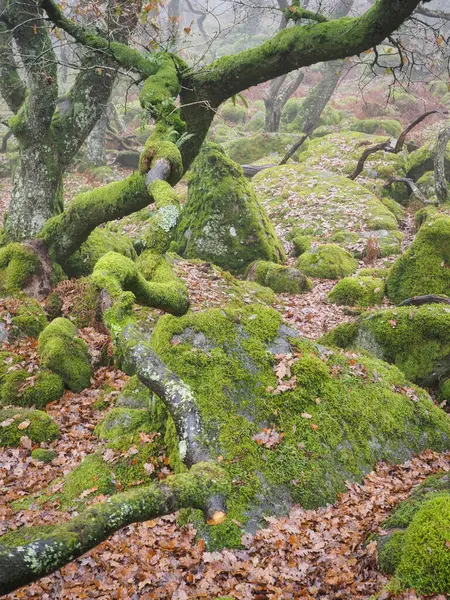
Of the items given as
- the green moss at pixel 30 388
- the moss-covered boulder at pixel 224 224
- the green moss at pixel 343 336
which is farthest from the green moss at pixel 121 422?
the moss-covered boulder at pixel 224 224

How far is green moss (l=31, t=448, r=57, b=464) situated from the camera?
5805mm

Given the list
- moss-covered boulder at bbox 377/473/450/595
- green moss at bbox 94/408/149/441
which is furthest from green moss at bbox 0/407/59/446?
moss-covered boulder at bbox 377/473/450/595

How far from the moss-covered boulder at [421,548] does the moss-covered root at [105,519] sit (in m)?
1.40

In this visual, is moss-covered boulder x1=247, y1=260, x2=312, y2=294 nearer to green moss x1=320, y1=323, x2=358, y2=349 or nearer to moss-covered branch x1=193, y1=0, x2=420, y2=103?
green moss x1=320, y1=323, x2=358, y2=349

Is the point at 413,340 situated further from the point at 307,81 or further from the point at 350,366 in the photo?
the point at 307,81

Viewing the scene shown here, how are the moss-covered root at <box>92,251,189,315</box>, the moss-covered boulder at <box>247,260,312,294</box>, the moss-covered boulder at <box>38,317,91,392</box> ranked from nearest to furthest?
the moss-covered root at <box>92,251,189,315</box> < the moss-covered boulder at <box>38,317,91,392</box> < the moss-covered boulder at <box>247,260,312,294</box>

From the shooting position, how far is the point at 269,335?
18.8 ft

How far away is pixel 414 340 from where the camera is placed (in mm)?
7320

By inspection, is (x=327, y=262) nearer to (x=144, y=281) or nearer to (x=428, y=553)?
(x=144, y=281)

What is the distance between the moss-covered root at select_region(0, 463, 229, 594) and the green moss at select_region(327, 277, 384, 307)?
7.42 metres

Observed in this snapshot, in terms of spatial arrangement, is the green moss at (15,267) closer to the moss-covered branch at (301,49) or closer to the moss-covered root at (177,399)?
the moss-covered branch at (301,49)

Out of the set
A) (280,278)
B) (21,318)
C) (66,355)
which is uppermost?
(21,318)

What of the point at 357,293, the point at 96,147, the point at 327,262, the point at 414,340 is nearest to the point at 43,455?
the point at 414,340

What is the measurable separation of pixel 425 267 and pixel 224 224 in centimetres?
518
